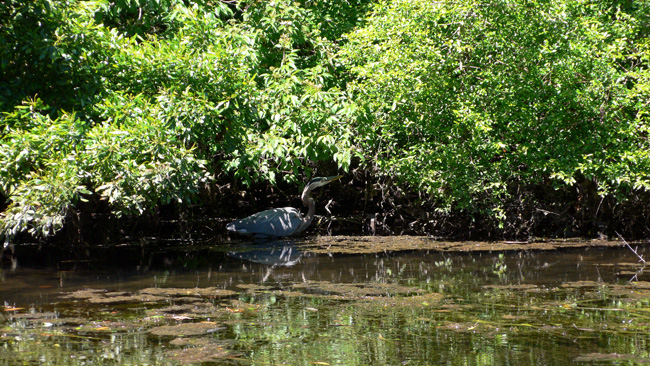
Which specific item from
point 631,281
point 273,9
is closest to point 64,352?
point 631,281

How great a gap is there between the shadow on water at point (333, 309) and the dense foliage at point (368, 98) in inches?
39.4

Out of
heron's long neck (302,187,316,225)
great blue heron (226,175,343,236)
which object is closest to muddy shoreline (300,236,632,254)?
great blue heron (226,175,343,236)

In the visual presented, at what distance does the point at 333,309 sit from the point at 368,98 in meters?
5.01

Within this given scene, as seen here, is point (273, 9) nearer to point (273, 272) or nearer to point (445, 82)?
point (445, 82)

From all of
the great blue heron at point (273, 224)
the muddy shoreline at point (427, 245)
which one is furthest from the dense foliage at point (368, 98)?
the great blue heron at point (273, 224)

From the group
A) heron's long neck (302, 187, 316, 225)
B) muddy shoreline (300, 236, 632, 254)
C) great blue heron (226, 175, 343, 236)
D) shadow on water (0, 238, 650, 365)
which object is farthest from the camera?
heron's long neck (302, 187, 316, 225)

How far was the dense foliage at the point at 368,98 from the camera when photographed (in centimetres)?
768

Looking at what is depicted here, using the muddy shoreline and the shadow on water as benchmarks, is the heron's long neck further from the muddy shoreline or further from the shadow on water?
the shadow on water

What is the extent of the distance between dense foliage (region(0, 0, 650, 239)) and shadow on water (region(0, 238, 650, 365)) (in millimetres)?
1001

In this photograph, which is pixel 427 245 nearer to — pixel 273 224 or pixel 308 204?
pixel 308 204

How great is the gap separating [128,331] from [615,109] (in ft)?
23.1

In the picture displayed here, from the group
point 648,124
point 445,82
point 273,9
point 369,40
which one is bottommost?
point 648,124

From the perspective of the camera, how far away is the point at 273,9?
10727 mm

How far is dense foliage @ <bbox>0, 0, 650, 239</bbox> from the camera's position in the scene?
303 inches
